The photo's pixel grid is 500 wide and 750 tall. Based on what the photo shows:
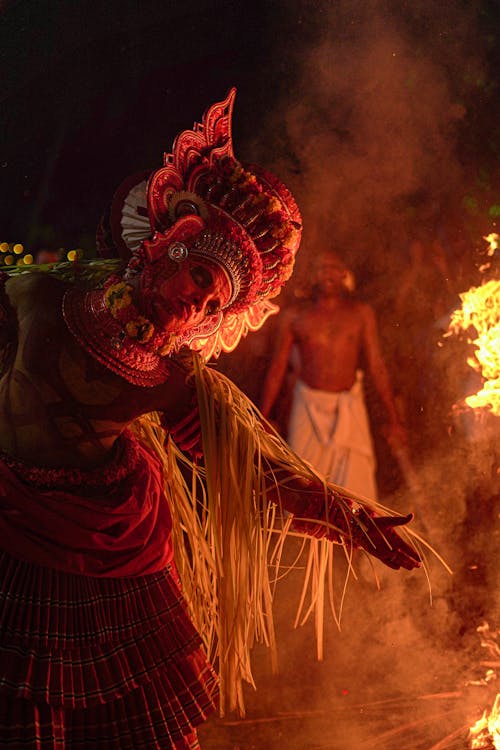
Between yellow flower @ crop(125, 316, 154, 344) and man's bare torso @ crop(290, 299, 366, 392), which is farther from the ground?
man's bare torso @ crop(290, 299, 366, 392)

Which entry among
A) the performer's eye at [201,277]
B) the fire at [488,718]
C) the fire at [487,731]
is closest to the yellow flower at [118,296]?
the performer's eye at [201,277]

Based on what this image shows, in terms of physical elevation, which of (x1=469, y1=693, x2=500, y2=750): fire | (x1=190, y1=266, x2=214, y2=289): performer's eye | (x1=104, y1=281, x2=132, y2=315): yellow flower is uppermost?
(x1=190, y1=266, x2=214, y2=289): performer's eye

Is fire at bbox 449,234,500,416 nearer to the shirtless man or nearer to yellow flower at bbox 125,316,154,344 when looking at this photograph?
the shirtless man

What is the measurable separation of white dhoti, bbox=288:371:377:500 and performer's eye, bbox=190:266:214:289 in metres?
0.91

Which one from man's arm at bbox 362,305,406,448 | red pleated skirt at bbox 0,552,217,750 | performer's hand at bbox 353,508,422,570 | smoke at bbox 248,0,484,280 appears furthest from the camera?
man's arm at bbox 362,305,406,448

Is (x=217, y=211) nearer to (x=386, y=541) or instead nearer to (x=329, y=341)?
(x=386, y=541)

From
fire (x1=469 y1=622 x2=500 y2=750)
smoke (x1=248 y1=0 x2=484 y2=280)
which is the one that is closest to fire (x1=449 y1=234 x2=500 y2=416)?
smoke (x1=248 y1=0 x2=484 y2=280)

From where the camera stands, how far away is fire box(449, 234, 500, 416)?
2904mm

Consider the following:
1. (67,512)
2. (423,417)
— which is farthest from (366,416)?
(67,512)

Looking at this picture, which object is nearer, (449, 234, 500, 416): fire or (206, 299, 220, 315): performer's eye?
(206, 299, 220, 315): performer's eye

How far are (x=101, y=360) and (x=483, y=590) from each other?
1758mm

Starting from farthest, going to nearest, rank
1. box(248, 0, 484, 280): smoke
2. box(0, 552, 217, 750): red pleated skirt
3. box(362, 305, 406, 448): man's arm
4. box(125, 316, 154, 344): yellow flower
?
box(362, 305, 406, 448): man's arm < box(248, 0, 484, 280): smoke < box(125, 316, 154, 344): yellow flower < box(0, 552, 217, 750): red pleated skirt

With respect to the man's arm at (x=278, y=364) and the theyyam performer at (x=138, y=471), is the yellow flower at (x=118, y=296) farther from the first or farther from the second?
the man's arm at (x=278, y=364)

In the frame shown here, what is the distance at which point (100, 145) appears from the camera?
7.63 feet
